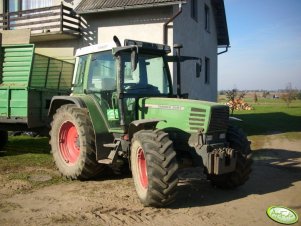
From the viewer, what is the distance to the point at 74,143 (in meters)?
7.43

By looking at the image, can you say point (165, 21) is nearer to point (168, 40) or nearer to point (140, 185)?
point (168, 40)

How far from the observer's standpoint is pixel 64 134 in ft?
24.6

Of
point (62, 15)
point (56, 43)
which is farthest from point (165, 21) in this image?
point (56, 43)

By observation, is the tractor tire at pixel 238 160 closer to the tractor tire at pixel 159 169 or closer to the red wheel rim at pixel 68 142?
the tractor tire at pixel 159 169

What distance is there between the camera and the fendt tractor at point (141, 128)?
208 inches

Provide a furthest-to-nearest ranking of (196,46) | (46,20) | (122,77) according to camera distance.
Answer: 1. (196,46)
2. (46,20)
3. (122,77)

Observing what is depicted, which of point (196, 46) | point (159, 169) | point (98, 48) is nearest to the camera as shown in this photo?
point (159, 169)

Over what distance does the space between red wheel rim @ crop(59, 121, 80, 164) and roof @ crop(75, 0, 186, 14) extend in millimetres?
6753

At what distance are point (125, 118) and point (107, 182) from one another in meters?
1.34

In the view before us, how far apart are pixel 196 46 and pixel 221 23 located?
21.4ft

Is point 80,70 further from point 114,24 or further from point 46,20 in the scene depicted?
point 46,20

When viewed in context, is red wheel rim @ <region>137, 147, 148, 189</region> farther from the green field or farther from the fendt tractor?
the green field

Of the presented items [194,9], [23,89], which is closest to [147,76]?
[23,89]

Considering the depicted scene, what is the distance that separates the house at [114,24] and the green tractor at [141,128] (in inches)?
208
